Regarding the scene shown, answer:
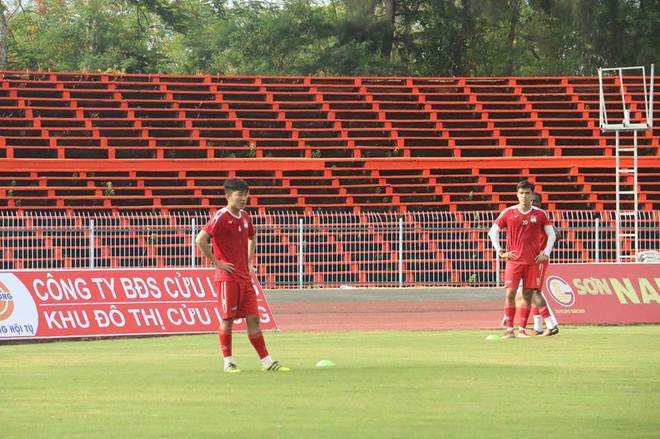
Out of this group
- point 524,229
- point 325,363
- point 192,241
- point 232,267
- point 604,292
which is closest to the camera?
point 232,267

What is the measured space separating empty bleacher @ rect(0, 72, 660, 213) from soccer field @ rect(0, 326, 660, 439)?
17877mm

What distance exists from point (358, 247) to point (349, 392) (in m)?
18.3

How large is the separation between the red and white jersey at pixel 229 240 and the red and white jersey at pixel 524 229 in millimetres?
5474

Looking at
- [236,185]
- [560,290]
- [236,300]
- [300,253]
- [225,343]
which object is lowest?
[300,253]

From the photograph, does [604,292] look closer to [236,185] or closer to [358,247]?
[358,247]

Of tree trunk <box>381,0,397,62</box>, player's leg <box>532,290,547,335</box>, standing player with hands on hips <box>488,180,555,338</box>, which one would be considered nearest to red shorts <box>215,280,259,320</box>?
standing player with hands on hips <box>488,180,555,338</box>

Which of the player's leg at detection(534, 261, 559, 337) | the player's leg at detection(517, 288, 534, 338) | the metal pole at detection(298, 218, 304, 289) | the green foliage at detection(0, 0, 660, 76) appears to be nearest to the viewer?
the player's leg at detection(517, 288, 534, 338)

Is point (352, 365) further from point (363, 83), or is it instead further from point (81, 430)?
point (363, 83)

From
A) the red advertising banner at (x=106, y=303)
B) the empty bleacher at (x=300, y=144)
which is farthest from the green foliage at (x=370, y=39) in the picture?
the red advertising banner at (x=106, y=303)

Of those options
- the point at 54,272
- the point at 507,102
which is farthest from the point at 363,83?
the point at 54,272

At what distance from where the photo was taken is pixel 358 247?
28.9m

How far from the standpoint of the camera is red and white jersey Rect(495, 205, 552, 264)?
17.2 meters

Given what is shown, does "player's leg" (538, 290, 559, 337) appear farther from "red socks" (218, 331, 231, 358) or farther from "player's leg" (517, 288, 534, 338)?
"red socks" (218, 331, 231, 358)

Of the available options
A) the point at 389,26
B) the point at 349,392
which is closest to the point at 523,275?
the point at 349,392
